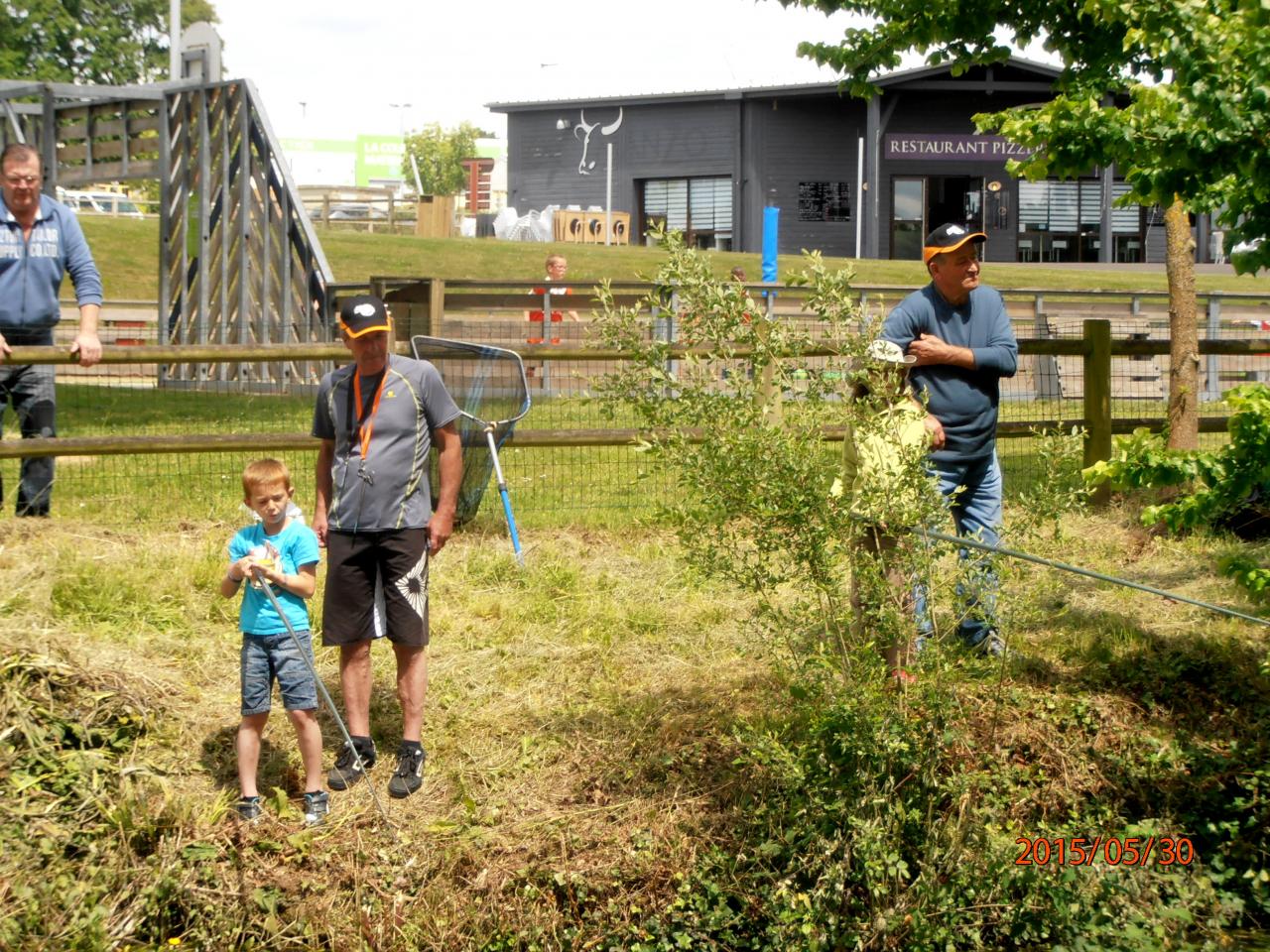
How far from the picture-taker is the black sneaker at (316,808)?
5.45 metres

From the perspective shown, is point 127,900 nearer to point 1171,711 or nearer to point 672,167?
point 1171,711

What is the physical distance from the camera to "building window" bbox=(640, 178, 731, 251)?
4038 centimetres

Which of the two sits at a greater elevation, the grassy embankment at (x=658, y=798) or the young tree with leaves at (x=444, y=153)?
the young tree with leaves at (x=444, y=153)

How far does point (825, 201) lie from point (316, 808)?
35465 millimetres

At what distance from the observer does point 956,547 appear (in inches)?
223

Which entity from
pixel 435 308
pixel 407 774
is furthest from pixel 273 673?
pixel 435 308

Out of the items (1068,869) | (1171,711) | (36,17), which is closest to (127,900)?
(1068,869)

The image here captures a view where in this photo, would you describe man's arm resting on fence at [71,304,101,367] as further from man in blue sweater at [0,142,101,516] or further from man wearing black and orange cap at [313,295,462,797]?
man wearing black and orange cap at [313,295,462,797]

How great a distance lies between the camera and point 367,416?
5617 mm
